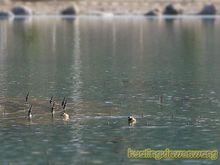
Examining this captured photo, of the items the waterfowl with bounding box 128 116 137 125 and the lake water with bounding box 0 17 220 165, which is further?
the waterfowl with bounding box 128 116 137 125

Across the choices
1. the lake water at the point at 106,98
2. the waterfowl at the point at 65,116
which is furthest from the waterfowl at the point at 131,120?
the waterfowl at the point at 65,116

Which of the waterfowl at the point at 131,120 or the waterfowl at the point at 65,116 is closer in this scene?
the waterfowl at the point at 131,120

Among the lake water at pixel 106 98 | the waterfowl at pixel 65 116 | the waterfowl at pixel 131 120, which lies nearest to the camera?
the lake water at pixel 106 98

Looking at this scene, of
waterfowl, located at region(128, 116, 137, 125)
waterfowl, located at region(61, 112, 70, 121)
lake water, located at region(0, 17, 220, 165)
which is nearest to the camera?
lake water, located at region(0, 17, 220, 165)

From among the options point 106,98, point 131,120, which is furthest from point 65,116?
point 106,98

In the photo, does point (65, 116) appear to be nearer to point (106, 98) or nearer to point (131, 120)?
point (131, 120)

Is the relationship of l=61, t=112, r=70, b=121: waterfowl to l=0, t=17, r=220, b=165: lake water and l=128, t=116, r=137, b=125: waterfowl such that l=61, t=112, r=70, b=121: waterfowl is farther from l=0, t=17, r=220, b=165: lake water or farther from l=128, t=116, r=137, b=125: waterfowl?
l=128, t=116, r=137, b=125: waterfowl

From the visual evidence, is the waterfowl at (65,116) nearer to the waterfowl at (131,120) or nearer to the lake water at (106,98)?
the lake water at (106,98)

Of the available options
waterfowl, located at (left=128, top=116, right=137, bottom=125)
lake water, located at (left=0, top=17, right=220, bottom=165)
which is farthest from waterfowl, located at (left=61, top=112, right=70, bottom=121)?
waterfowl, located at (left=128, top=116, right=137, bottom=125)

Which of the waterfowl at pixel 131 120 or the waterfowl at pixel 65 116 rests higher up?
the waterfowl at pixel 65 116

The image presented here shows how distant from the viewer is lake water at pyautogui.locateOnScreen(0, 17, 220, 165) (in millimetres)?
48656

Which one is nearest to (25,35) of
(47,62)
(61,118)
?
(47,62)

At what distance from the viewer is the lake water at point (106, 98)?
48.7 metres

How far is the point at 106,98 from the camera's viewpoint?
66.4 m
